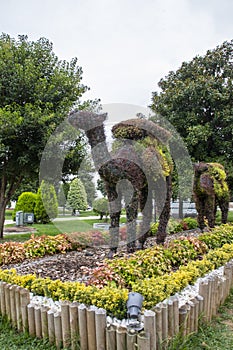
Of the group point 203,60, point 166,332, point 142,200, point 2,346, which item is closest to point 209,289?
point 166,332

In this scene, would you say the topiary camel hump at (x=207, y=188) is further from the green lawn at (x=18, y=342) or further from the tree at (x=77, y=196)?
the green lawn at (x=18, y=342)

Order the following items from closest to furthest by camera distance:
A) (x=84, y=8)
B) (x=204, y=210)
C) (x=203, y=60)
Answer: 1. (x=84, y=8)
2. (x=204, y=210)
3. (x=203, y=60)

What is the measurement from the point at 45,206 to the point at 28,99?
6.74 m

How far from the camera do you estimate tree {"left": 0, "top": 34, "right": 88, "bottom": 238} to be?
827 centimetres

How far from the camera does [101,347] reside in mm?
2660

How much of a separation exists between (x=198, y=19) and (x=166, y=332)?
7854 millimetres

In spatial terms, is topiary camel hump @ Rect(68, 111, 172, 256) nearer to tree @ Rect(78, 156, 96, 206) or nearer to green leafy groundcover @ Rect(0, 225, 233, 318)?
green leafy groundcover @ Rect(0, 225, 233, 318)

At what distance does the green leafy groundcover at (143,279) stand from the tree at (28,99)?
490cm

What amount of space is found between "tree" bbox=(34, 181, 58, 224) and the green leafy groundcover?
881cm

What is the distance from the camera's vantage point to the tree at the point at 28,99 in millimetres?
8273

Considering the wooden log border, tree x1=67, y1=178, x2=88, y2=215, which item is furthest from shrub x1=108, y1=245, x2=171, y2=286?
tree x1=67, y1=178, x2=88, y2=215

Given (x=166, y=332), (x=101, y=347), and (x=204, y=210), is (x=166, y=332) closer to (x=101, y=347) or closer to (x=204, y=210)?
(x=101, y=347)

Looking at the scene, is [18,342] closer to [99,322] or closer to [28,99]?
[99,322]

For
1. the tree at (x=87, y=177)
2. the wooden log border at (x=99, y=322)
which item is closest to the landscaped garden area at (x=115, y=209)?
the wooden log border at (x=99, y=322)
